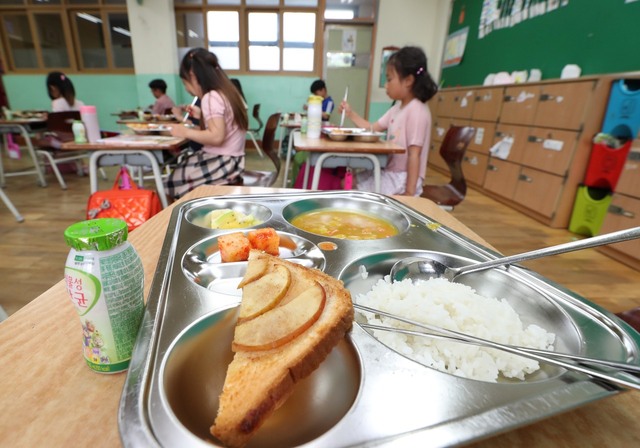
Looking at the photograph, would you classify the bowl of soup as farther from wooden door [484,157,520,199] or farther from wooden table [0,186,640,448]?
wooden door [484,157,520,199]

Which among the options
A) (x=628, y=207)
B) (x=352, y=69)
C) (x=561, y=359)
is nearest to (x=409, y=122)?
(x=628, y=207)

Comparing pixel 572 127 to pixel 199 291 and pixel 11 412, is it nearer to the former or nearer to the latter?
pixel 199 291

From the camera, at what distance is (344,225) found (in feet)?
4.49

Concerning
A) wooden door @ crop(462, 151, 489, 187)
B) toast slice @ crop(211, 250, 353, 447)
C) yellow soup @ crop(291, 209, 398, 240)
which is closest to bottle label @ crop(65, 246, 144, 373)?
toast slice @ crop(211, 250, 353, 447)

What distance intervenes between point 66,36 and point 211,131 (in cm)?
820

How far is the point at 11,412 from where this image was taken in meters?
0.48

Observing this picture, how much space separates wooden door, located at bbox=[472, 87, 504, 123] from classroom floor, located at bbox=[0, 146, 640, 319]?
4.11ft

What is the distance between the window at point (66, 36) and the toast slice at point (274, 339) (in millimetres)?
9743

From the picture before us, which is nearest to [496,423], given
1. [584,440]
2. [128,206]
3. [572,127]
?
[584,440]

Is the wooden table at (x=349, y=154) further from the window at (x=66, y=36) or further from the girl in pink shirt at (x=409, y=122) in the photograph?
the window at (x=66, y=36)

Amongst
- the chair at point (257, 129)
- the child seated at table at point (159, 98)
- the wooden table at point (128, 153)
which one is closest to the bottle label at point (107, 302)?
the wooden table at point (128, 153)

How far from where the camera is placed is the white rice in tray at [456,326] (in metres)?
0.62

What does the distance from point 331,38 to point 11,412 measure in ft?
29.1

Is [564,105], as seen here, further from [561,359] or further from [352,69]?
[352,69]
